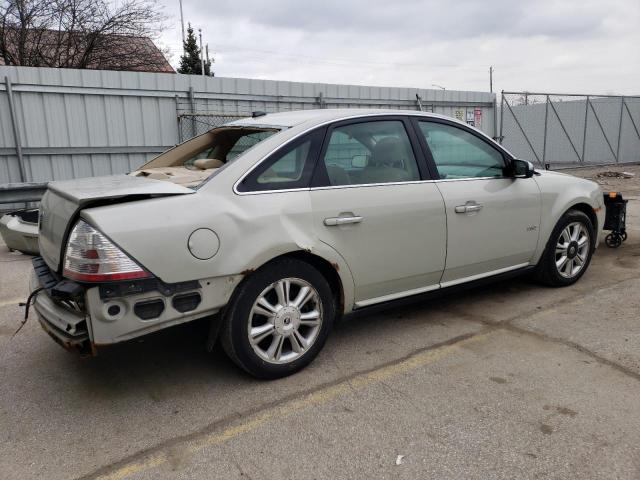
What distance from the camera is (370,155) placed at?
367cm

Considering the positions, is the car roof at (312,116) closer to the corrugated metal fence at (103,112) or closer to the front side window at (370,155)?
the front side window at (370,155)

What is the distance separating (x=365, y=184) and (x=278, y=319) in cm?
106

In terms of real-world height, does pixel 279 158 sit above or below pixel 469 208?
above

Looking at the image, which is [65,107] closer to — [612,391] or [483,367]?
[483,367]

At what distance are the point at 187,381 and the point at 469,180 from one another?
244 centimetres

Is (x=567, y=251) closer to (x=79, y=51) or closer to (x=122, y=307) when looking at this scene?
(x=122, y=307)

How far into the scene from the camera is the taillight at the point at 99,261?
2586 mm

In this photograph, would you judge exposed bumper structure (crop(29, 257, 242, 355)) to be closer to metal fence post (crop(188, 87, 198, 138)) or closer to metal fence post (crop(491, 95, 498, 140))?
metal fence post (crop(188, 87, 198, 138))

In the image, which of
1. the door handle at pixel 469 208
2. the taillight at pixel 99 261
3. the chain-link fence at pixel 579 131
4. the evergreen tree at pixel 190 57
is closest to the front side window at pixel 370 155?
the door handle at pixel 469 208

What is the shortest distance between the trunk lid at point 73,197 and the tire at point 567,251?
10.7 ft

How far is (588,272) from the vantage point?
17.9 ft

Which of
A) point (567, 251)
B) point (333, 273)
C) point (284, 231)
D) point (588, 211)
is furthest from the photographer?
point (588, 211)

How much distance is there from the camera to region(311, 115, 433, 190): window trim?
335 centimetres

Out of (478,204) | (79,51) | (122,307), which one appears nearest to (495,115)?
(478,204)
